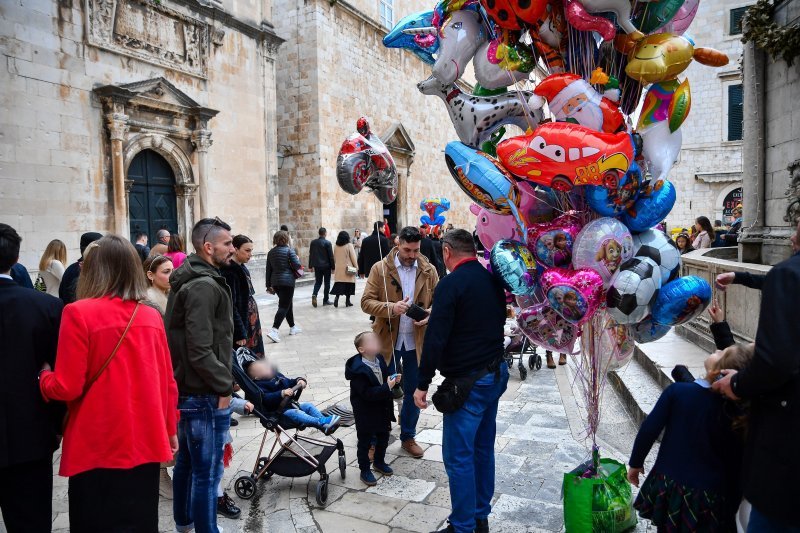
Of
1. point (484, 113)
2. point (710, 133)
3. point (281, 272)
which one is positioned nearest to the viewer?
point (484, 113)

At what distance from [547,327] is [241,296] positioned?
2.70 meters

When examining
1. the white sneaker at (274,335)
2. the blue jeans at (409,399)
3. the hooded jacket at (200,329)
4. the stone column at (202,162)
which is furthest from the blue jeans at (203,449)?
the stone column at (202,162)

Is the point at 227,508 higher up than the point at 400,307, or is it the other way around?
the point at 400,307

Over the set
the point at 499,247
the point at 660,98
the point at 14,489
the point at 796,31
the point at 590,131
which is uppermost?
the point at 796,31

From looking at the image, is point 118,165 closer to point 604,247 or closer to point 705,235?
point 604,247

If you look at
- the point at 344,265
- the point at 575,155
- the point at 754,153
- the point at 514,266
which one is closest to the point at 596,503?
the point at 514,266

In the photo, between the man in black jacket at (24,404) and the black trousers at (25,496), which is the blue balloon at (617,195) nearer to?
the man in black jacket at (24,404)

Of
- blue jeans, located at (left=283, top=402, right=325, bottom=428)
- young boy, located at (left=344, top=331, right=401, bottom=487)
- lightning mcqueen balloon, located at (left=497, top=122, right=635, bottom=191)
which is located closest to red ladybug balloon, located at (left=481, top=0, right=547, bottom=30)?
lightning mcqueen balloon, located at (left=497, top=122, right=635, bottom=191)

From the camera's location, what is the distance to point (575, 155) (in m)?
2.89

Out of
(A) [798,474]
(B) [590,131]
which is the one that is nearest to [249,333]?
(B) [590,131]

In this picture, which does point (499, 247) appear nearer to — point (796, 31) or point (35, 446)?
point (35, 446)

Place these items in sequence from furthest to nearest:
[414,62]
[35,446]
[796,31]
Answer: [414,62] → [796,31] → [35,446]

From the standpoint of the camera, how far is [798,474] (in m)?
1.93

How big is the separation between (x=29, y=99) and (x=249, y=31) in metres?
6.72
